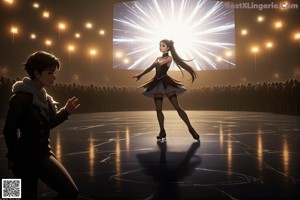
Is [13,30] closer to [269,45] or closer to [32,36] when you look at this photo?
[32,36]

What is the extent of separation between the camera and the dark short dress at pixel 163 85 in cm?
526

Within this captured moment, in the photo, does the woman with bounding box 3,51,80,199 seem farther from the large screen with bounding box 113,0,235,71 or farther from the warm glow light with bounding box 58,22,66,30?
the warm glow light with bounding box 58,22,66,30

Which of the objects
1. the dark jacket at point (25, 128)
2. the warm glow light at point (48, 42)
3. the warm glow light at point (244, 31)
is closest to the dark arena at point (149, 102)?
the dark jacket at point (25, 128)

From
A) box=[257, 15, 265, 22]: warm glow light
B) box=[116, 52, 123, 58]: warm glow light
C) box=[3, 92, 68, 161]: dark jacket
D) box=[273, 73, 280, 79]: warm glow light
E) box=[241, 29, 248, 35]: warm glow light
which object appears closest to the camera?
box=[3, 92, 68, 161]: dark jacket

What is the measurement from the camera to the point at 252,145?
4531 millimetres

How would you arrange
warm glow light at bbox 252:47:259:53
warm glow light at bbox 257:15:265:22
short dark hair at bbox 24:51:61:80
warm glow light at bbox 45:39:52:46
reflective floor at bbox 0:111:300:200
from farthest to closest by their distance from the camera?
warm glow light at bbox 257:15:265:22
warm glow light at bbox 252:47:259:53
warm glow light at bbox 45:39:52:46
reflective floor at bbox 0:111:300:200
short dark hair at bbox 24:51:61:80

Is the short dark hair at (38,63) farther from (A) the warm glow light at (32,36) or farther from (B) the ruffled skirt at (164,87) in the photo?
(A) the warm glow light at (32,36)

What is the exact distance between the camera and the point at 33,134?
6.37ft

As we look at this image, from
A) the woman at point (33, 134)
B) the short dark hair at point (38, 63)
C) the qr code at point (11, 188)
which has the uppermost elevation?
the short dark hair at point (38, 63)

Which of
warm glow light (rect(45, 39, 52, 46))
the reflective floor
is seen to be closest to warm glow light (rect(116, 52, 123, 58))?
warm glow light (rect(45, 39, 52, 46))

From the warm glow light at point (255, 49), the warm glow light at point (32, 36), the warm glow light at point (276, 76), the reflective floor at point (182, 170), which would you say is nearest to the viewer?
the reflective floor at point (182, 170)

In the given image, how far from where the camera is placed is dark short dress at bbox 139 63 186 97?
207 inches

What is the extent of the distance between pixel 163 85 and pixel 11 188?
361 centimetres

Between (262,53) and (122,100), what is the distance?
11.7m
